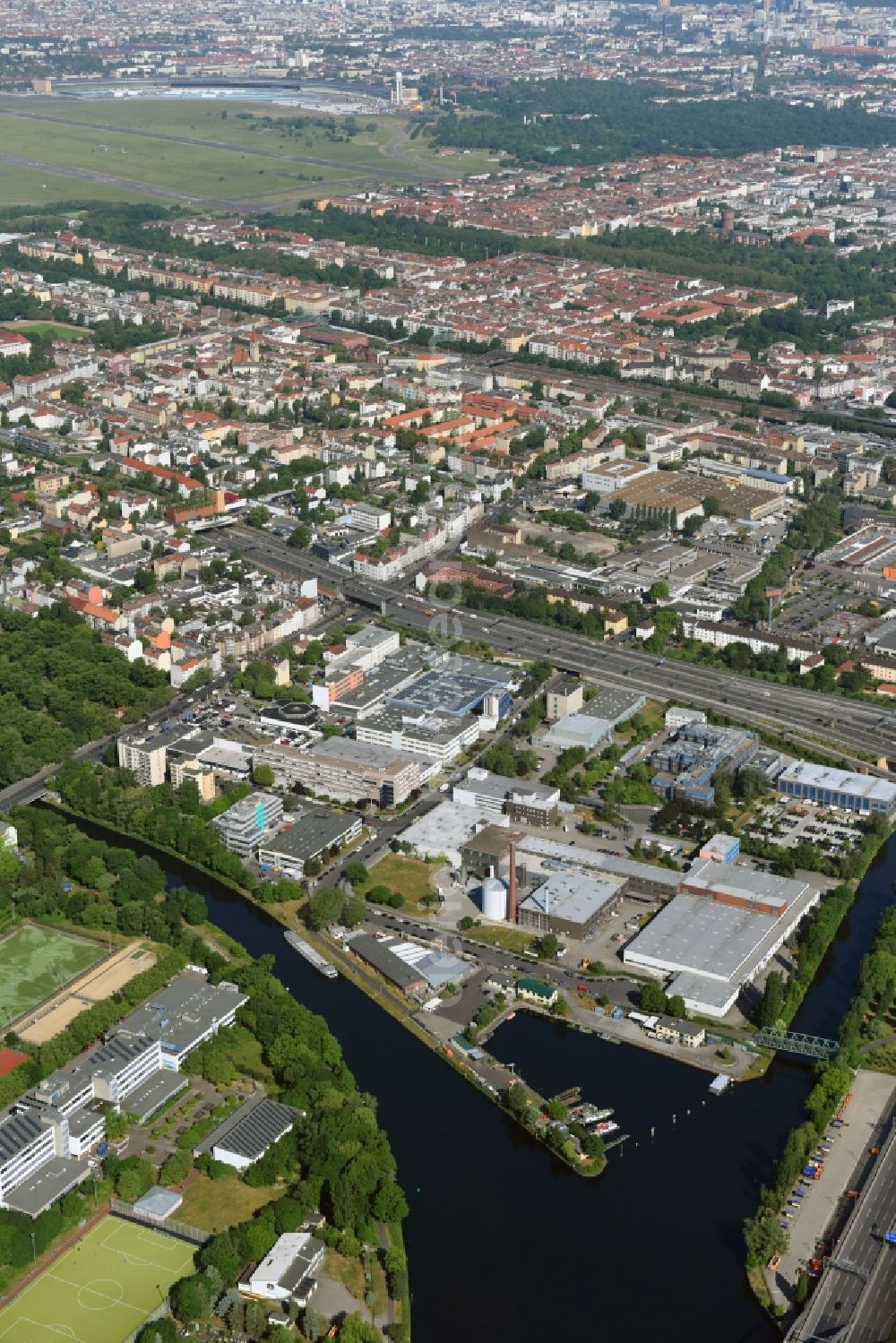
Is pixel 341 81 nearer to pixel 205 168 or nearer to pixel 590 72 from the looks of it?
pixel 590 72

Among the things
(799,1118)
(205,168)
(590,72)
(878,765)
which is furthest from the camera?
(590,72)

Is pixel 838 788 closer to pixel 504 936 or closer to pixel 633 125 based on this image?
pixel 504 936

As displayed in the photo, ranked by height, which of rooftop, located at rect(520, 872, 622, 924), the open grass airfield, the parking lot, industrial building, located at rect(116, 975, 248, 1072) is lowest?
the open grass airfield

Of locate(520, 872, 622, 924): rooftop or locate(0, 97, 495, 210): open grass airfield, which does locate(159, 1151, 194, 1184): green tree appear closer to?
locate(520, 872, 622, 924): rooftop

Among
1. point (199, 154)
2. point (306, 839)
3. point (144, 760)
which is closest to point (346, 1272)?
point (306, 839)

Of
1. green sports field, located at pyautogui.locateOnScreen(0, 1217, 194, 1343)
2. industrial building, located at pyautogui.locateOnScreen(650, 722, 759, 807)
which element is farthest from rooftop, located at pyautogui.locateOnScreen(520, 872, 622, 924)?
green sports field, located at pyautogui.locateOnScreen(0, 1217, 194, 1343)

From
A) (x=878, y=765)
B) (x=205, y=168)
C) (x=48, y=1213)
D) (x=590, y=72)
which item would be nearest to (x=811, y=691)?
(x=878, y=765)
